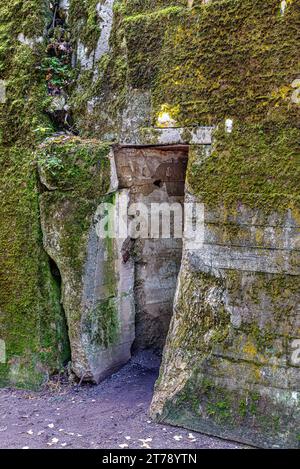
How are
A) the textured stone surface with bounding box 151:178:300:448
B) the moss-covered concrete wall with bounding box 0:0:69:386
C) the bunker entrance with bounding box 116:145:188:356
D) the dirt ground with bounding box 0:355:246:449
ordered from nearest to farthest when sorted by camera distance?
1. the textured stone surface with bounding box 151:178:300:448
2. the dirt ground with bounding box 0:355:246:449
3. the moss-covered concrete wall with bounding box 0:0:69:386
4. the bunker entrance with bounding box 116:145:188:356

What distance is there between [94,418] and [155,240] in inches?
72.0

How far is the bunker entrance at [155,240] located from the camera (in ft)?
15.9

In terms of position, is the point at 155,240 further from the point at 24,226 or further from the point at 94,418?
the point at 94,418

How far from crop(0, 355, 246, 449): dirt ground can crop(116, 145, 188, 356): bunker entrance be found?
455 millimetres

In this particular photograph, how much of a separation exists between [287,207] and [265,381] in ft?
4.09

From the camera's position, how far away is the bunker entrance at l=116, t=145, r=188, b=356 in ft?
15.9

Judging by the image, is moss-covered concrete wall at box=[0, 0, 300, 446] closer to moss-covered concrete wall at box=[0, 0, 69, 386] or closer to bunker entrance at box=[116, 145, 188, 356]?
moss-covered concrete wall at box=[0, 0, 69, 386]

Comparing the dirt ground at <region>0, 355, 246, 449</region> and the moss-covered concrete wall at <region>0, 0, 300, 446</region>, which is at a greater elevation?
the moss-covered concrete wall at <region>0, 0, 300, 446</region>

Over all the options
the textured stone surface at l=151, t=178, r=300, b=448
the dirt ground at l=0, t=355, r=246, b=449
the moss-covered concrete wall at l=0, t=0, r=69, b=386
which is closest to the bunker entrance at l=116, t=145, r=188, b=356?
the dirt ground at l=0, t=355, r=246, b=449

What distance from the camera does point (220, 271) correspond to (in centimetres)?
389

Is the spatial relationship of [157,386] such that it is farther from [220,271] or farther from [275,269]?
[275,269]

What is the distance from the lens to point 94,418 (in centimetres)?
416
